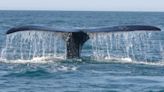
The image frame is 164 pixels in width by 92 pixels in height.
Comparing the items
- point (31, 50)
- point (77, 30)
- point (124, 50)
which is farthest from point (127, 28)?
point (124, 50)

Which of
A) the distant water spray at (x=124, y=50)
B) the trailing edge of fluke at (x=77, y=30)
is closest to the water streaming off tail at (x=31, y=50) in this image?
the trailing edge of fluke at (x=77, y=30)

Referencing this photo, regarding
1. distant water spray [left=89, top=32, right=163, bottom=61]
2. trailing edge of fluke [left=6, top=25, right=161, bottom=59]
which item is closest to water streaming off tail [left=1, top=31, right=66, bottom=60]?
trailing edge of fluke [left=6, top=25, right=161, bottom=59]

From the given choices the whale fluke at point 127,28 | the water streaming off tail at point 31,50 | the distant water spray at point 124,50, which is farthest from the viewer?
the water streaming off tail at point 31,50

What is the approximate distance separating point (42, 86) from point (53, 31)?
8.76 ft

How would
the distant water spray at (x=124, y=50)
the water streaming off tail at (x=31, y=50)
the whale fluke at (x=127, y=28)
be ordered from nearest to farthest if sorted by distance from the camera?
1. the whale fluke at (x=127, y=28)
2. the distant water spray at (x=124, y=50)
3. the water streaming off tail at (x=31, y=50)

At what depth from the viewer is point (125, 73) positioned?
51.4 ft

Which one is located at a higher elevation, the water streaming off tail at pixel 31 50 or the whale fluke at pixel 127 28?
the whale fluke at pixel 127 28

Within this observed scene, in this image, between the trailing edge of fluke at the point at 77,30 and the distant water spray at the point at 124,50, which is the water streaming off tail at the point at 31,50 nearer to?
the trailing edge of fluke at the point at 77,30

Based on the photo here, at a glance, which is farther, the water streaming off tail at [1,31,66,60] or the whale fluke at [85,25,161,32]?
the water streaming off tail at [1,31,66,60]

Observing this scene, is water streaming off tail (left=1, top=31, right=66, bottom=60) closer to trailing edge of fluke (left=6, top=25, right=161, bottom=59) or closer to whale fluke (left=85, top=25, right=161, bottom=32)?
trailing edge of fluke (left=6, top=25, right=161, bottom=59)

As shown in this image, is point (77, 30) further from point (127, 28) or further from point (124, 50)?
point (124, 50)

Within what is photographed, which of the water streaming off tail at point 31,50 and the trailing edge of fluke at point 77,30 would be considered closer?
the trailing edge of fluke at point 77,30

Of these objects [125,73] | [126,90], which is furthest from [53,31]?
[126,90]

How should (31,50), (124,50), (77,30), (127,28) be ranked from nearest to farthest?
(127,28) < (77,30) < (31,50) < (124,50)
